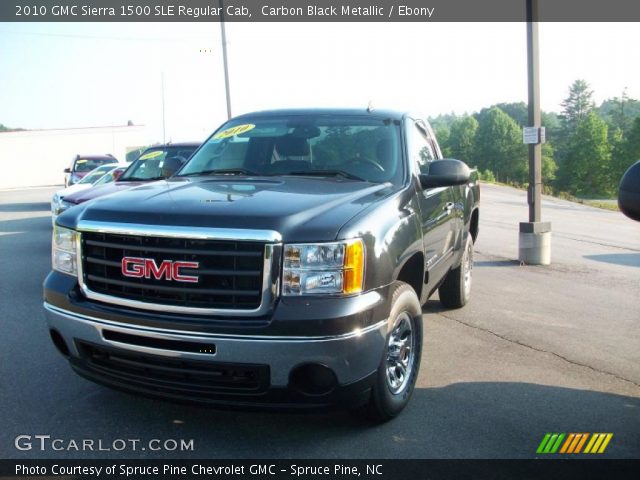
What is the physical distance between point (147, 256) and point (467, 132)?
128709mm

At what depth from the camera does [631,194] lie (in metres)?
2.97

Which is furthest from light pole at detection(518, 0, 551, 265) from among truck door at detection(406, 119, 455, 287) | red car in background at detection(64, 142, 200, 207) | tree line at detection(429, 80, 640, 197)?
tree line at detection(429, 80, 640, 197)

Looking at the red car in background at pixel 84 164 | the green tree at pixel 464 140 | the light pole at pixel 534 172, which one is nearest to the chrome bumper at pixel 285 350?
the light pole at pixel 534 172

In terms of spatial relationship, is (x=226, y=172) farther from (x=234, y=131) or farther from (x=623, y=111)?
(x=623, y=111)

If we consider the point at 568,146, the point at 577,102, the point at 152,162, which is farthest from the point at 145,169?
the point at 577,102

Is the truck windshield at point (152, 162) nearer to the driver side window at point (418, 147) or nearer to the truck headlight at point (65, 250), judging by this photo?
the driver side window at point (418, 147)

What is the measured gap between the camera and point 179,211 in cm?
333

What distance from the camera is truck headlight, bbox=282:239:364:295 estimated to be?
3.16 m

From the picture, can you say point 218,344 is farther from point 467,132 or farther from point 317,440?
point 467,132

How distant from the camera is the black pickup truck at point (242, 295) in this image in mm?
3129

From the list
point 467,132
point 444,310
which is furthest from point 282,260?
point 467,132

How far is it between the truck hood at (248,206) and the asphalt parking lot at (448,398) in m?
1.01

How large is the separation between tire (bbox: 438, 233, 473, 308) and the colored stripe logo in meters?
2.82

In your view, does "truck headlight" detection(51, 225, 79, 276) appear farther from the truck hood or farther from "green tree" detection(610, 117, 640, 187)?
"green tree" detection(610, 117, 640, 187)
